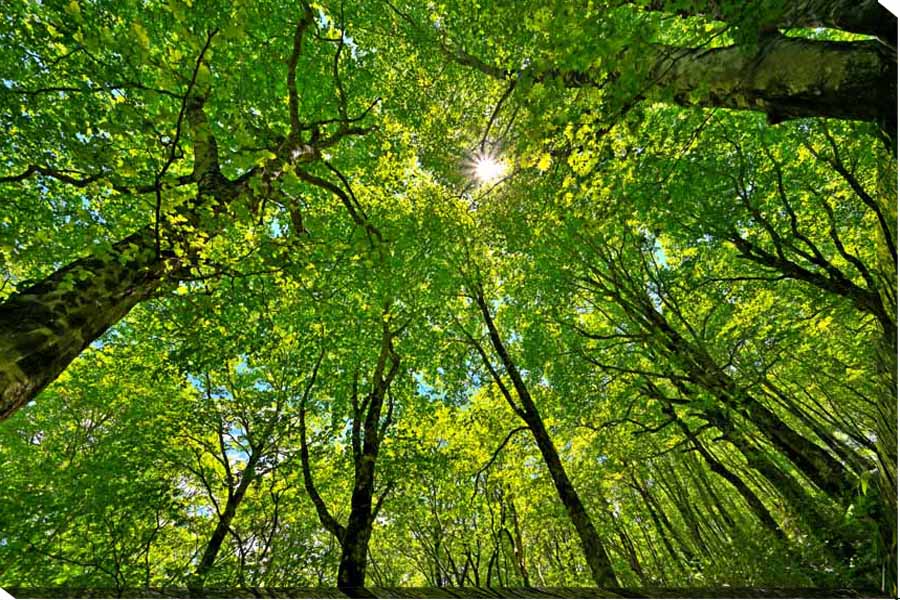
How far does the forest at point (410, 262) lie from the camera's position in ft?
8.38

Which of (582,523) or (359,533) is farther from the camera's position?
(582,523)

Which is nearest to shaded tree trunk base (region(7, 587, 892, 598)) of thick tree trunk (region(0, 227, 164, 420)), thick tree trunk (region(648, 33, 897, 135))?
thick tree trunk (region(0, 227, 164, 420))

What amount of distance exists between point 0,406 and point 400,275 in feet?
17.8

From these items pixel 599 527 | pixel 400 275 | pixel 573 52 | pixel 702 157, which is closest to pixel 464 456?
pixel 400 275

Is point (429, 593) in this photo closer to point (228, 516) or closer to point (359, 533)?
point (359, 533)

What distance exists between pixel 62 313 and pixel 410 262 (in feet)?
17.8

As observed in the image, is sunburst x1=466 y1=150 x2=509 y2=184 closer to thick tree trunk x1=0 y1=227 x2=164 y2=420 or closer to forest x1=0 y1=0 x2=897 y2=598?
forest x1=0 y1=0 x2=897 y2=598

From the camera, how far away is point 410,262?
750 centimetres

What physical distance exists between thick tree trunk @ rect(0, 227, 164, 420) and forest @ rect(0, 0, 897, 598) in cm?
2

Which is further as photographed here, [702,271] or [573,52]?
[702,271]

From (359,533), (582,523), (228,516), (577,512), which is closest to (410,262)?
(359,533)

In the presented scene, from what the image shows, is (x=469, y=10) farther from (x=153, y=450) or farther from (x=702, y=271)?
(x=153, y=450)

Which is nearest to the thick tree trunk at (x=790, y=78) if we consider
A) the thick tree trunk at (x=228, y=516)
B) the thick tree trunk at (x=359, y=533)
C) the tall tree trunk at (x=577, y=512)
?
the tall tree trunk at (x=577, y=512)

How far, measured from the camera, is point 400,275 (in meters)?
7.09
